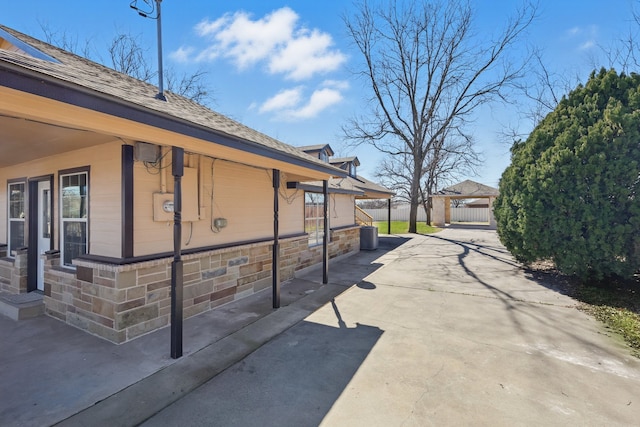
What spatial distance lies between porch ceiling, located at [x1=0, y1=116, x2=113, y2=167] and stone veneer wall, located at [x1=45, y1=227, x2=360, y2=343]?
179 cm

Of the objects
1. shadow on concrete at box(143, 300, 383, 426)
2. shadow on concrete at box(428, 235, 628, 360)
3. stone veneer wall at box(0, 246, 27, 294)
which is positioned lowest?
shadow on concrete at box(143, 300, 383, 426)

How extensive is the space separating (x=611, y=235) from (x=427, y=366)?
5412 mm

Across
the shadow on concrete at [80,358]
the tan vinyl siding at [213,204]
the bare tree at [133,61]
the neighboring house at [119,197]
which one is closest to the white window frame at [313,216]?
the tan vinyl siding at [213,204]

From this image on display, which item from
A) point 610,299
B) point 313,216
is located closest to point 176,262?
point 313,216

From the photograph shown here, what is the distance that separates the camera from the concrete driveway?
2711 mm

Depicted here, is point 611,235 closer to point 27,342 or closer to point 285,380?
point 285,380

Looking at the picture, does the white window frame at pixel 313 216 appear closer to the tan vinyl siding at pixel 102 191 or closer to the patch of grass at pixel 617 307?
the tan vinyl siding at pixel 102 191

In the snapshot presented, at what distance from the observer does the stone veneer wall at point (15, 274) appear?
5750 millimetres

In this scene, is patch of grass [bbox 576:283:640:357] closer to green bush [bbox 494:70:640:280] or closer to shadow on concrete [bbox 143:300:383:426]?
green bush [bbox 494:70:640:280]

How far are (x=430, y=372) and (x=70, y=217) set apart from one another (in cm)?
619

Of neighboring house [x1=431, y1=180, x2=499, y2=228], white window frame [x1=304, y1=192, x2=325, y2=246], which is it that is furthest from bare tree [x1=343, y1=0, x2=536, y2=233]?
white window frame [x1=304, y1=192, x2=325, y2=246]

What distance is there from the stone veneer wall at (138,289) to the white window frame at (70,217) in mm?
181

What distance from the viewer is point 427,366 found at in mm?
3570

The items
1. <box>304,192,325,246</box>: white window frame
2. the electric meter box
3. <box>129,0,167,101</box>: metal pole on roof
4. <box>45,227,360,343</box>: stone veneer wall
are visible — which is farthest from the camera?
<box>304,192,325,246</box>: white window frame
